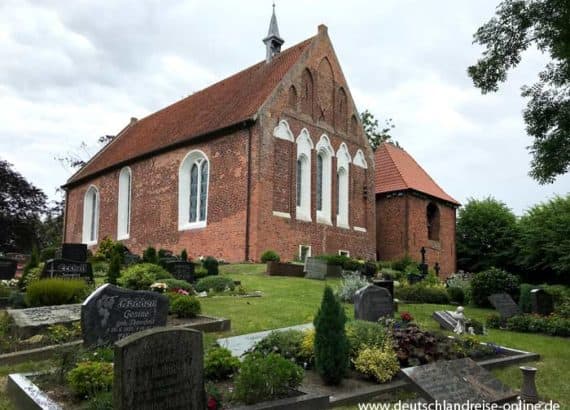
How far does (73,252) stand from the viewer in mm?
21016

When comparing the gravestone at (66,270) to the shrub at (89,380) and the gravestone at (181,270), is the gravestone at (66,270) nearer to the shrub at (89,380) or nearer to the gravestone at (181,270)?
the gravestone at (181,270)

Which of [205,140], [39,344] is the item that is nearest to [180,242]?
[205,140]

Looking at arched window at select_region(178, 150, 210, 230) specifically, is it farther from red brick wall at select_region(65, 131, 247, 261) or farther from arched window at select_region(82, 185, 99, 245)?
arched window at select_region(82, 185, 99, 245)

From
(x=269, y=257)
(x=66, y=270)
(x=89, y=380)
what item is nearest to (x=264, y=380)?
(x=89, y=380)

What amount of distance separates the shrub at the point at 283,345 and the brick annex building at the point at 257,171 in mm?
15346

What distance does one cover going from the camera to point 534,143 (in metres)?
Answer: 15.5

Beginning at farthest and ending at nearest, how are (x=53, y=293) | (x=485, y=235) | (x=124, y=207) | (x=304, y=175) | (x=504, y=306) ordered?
(x=485, y=235)
(x=124, y=207)
(x=304, y=175)
(x=504, y=306)
(x=53, y=293)

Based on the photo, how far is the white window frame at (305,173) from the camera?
26.4 meters

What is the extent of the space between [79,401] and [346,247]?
23043 mm

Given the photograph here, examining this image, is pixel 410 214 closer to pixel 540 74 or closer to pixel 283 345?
pixel 540 74

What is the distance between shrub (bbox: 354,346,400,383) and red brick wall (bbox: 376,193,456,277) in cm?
2371

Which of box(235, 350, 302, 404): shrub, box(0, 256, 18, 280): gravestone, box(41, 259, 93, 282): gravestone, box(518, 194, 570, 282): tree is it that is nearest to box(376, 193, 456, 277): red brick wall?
box(518, 194, 570, 282): tree

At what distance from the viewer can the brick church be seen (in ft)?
80.3

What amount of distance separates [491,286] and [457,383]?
35.3ft
